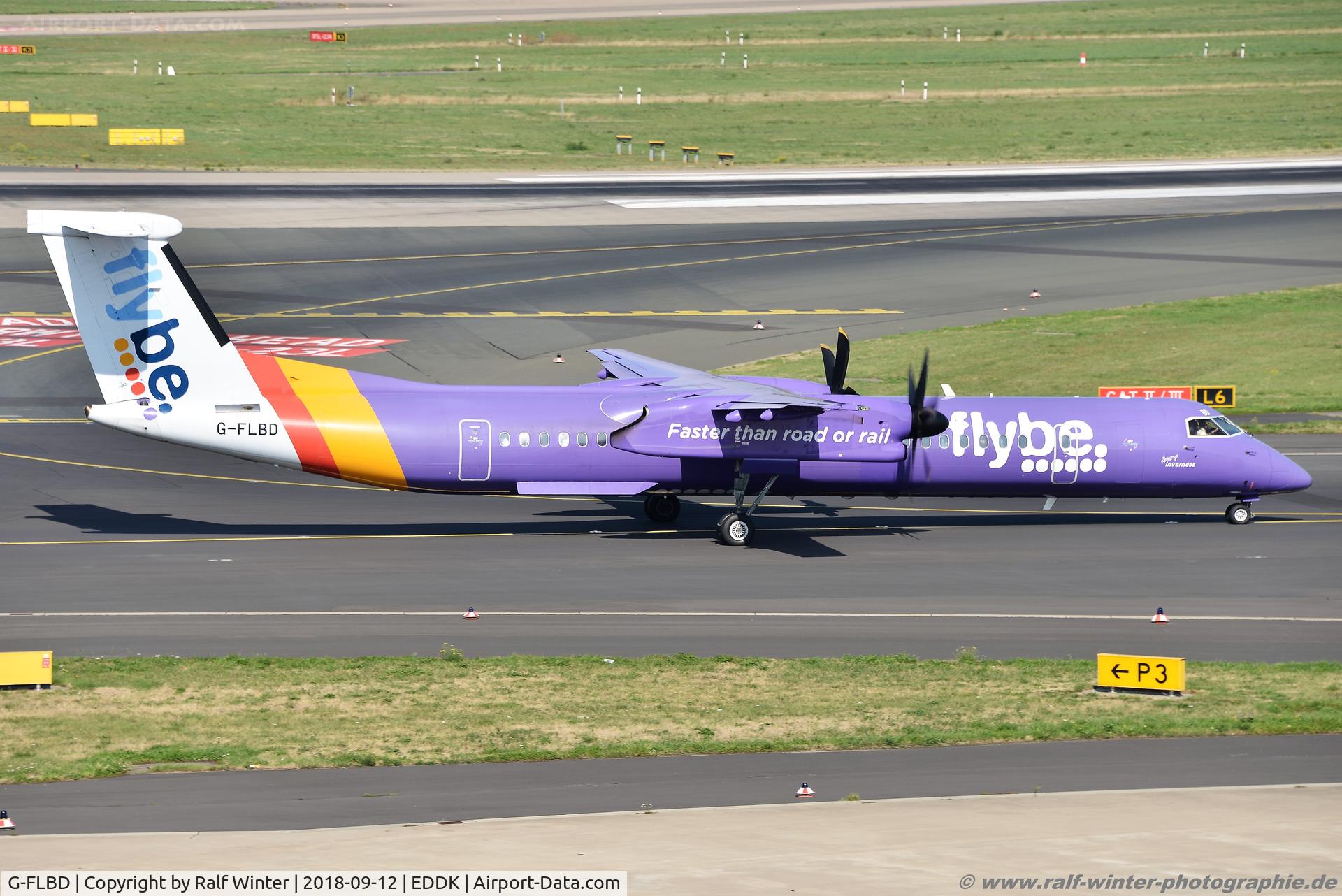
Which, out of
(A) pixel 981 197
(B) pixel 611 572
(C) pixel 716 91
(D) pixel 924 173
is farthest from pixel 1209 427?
(C) pixel 716 91

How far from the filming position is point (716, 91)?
365 ft

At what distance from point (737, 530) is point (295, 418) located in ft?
33.0

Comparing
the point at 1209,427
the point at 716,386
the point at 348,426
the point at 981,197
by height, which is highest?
the point at 981,197

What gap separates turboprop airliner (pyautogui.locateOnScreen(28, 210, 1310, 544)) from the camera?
32094 mm

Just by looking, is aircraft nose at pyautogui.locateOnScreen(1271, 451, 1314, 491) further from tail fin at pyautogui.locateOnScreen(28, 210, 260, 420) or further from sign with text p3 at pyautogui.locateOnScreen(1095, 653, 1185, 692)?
tail fin at pyautogui.locateOnScreen(28, 210, 260, 420)

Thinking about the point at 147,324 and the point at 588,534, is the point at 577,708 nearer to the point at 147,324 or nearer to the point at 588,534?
the point at 588,534

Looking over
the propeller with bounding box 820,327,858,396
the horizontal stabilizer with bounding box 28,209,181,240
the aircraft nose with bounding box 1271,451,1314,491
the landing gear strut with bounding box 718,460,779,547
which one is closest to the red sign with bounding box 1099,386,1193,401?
the aircraft nose with bounding box 1271,451,1314,491

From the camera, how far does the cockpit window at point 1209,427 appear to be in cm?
3606

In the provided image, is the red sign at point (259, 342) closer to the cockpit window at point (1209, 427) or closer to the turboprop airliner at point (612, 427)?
the turboprop airliner at point (612, 427)

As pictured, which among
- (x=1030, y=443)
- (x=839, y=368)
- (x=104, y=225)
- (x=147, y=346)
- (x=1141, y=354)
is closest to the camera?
(x=104, y=225)

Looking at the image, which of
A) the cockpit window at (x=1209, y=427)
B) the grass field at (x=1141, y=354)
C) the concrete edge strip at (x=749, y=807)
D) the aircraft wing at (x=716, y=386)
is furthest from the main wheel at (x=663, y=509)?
the concrete edge strip at (x=749, y=807)

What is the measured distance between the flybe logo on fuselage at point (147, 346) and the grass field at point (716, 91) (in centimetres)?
5431

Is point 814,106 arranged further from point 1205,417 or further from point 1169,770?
point 1169,770

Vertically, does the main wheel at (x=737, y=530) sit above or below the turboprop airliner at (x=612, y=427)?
below
